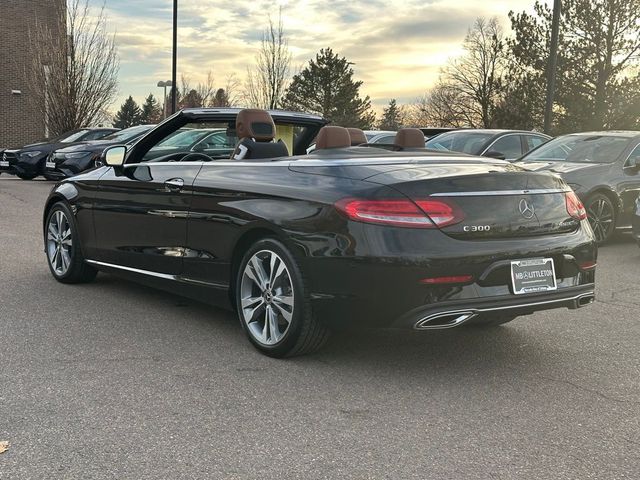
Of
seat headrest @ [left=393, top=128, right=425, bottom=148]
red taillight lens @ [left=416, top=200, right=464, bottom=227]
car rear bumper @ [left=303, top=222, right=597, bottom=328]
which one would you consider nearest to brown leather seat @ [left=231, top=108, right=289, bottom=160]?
seat headrest @ [left=393, top=128, right=425, bottom=148]

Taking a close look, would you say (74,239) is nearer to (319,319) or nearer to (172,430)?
(319,319)

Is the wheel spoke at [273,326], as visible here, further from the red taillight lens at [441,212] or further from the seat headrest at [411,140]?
the seat headrest at [411,140]

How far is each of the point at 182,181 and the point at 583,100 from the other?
32.2m

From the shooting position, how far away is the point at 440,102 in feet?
188

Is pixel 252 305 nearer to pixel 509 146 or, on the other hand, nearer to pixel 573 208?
pixel 573 208

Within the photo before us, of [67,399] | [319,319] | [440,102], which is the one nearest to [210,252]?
[319,319]

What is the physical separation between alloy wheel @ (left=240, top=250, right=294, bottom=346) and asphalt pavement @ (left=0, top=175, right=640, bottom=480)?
0.18m

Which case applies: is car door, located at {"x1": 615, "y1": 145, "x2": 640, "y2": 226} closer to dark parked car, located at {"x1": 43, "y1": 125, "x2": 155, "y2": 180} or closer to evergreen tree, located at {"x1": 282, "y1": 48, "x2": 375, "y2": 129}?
dark parked car, located at {"x1": 43, "y1": 125, "x2": 155, "y2": 180}

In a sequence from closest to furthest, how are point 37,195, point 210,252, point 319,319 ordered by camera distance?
1. point 319,319
2. point 210,252
3. point 37,195

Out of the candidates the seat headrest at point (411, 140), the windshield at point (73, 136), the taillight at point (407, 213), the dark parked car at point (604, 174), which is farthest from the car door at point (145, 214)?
the windshield at point (73, 136)

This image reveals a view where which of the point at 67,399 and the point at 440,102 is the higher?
the point at 440,102

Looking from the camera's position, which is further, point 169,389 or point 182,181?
point 182,181

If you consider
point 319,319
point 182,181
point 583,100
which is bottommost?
point 319,319

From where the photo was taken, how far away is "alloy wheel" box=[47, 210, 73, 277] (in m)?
6.47
